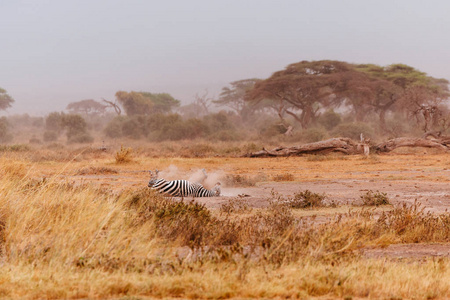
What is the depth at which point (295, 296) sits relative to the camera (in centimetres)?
351

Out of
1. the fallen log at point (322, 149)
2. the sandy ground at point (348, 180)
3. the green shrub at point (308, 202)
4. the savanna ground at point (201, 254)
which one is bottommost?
the sandy ground at point (348, 180)

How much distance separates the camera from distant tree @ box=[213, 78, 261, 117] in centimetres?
6406

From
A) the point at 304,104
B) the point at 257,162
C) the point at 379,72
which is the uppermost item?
the point at 379,72

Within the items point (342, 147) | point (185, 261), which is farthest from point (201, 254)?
point (342, 147)

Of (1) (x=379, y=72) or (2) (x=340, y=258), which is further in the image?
(1) (x=379, y=72)

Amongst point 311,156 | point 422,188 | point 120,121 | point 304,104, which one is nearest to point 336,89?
point 304,104

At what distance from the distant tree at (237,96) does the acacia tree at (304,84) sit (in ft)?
77.7

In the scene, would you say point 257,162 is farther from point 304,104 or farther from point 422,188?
point 304,104

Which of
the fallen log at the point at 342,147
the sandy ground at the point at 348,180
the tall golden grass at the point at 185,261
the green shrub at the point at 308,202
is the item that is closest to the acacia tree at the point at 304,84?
the fallen log at the point at 342,147

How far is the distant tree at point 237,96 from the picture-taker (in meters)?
64.1

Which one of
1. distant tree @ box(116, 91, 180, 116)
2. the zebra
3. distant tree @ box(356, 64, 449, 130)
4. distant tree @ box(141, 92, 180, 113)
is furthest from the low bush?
distant tree @ box(141, 92, 180, 113)

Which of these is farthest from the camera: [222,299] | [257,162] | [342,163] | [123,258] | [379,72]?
[379,72]

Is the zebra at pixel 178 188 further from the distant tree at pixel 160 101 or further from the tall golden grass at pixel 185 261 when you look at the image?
the distant tree at pixel 160 101

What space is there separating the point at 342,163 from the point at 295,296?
48.1 feet
